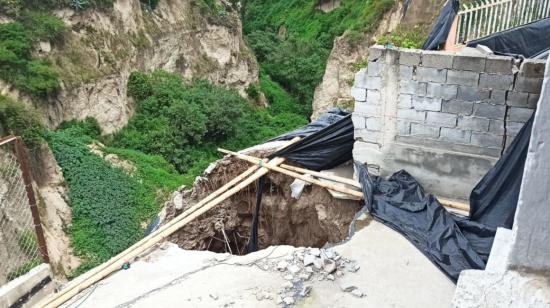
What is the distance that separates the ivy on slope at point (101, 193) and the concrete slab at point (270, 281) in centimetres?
898

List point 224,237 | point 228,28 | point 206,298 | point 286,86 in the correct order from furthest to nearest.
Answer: point 286,86
point 228,28
point 224,237
point 206,298

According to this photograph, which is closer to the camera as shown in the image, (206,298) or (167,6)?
(206,298)

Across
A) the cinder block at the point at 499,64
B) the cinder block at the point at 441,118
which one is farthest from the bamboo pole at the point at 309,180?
the cinder block at the point at 499,64

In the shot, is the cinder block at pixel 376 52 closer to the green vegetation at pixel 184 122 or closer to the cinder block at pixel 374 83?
the cinder block at pixel 374 83

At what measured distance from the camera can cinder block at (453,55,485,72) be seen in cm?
624

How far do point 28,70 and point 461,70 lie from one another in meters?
14.5

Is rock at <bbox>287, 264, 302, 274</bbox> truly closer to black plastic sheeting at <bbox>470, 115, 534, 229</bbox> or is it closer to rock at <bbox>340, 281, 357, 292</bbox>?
rock at <bbox>340, 281, 357, 292</bbox>

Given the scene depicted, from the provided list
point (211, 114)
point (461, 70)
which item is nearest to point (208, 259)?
point (461, 70)

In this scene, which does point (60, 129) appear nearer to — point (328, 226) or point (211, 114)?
point (211, 114)

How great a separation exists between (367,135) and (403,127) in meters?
0.53

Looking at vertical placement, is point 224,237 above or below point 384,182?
below

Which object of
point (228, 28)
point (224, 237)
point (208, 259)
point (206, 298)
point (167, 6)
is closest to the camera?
point (206, 298)

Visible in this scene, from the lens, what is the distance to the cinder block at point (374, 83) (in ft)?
22.6

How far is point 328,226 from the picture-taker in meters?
8.09
